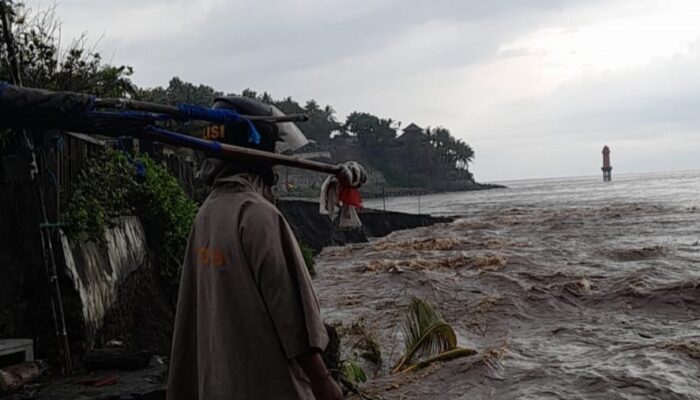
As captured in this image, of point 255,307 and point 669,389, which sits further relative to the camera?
point 669,389

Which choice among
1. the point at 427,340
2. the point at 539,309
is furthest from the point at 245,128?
the point at 539,309

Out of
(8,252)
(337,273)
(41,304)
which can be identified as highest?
(8,252)

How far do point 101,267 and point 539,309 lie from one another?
25.9ft

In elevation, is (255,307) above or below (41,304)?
above

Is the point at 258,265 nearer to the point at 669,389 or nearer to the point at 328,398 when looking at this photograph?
the point at 328,398

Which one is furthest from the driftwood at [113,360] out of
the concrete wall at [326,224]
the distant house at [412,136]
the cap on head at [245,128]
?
the distant house at [412,136]

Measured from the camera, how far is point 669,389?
693cm

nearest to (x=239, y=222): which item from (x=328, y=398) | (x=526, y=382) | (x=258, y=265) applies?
(x=258, y=265)

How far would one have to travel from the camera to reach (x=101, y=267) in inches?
270

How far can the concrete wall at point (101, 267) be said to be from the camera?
19.9 feet

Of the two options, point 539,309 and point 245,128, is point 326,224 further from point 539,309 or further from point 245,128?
point 245,128

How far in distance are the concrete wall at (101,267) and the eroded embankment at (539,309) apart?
2.86 meters

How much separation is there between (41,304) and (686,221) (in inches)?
1172

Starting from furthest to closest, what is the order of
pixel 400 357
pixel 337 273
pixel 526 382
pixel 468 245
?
pixel 468 245 → pixel 337 273 → pixel 400 357 → pixel 526 382
